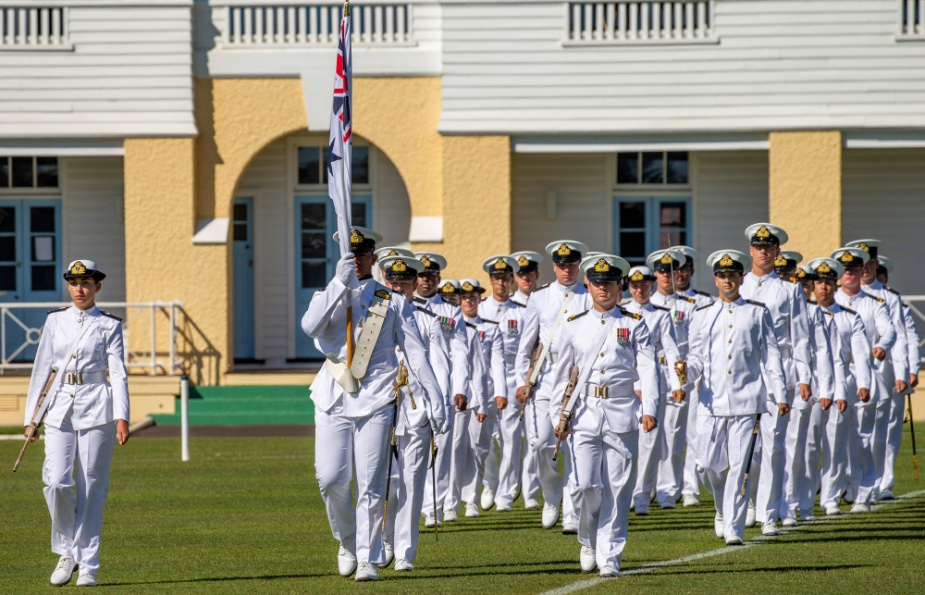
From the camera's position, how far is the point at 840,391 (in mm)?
15125

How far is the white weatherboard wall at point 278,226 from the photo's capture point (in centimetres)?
2777

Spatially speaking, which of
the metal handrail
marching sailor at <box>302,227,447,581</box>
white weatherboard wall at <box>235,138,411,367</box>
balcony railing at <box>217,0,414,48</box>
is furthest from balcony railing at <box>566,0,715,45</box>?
marching sailor at <box>302,227,447,581</box>

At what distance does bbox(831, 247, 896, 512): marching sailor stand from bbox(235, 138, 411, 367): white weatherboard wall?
12.3 meters

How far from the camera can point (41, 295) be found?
27969mm

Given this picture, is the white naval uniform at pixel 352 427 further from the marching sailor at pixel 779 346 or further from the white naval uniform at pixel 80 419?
the marching sailor at pixel 779 346

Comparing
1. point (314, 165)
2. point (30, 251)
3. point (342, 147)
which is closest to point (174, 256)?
point (314, 165)

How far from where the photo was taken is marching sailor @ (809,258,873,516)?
49.7ft

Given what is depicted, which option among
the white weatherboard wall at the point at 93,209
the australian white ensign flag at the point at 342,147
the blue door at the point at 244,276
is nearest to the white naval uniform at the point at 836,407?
the australian white ensign flag at the point at 342,147

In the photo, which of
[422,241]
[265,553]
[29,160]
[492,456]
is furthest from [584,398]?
[29,160]

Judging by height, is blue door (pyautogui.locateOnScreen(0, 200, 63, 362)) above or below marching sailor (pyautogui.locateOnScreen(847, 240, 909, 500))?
above

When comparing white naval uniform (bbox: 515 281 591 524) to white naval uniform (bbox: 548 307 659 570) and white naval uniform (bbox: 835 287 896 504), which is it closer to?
white naval uniform (bbox: 548 307 659 570)

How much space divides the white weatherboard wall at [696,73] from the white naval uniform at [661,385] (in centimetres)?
1044

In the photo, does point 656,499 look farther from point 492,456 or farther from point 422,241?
point 422,241

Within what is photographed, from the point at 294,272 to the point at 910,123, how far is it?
396 inches
